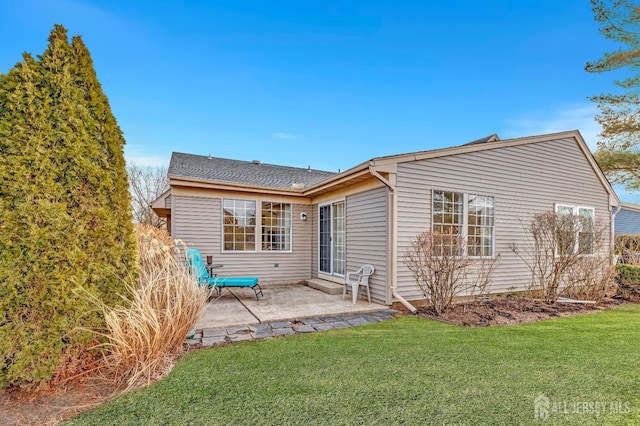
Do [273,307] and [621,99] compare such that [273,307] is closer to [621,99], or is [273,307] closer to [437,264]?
[437,264]

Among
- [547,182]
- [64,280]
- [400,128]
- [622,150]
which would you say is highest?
[400,128]

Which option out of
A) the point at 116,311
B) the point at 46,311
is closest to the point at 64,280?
the point at 46,311

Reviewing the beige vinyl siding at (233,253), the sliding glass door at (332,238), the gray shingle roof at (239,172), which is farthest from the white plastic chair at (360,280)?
the gray shingle roof at (239,172)

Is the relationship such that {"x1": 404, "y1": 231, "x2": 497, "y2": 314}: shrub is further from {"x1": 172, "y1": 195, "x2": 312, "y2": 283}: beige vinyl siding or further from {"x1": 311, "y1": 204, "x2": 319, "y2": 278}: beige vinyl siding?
{"x1": 172, "y1": 195, "x2": 312, "y2": 283}: beige vinyl siding

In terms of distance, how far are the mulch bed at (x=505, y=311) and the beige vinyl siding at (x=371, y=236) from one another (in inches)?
39.1

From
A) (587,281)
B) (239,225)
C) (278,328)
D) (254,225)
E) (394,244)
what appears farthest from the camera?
(254,225)

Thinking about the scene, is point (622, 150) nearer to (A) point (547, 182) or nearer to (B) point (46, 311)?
(A) point (547, 182)

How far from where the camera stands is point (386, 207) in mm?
6059

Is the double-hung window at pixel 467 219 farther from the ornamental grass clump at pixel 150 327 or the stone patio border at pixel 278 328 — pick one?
the ornamental grass clump at pixel 150 327

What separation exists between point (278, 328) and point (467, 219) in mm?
4920

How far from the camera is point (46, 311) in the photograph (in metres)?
2.64

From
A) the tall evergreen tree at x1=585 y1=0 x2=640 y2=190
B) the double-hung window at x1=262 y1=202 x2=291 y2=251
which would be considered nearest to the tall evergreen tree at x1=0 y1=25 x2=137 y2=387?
the double-hung window at x1=262 y1=202 x2=291 y2=251

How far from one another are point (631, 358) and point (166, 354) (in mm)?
5195

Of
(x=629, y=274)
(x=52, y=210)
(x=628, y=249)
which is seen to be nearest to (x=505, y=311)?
(x=629, y=274)
